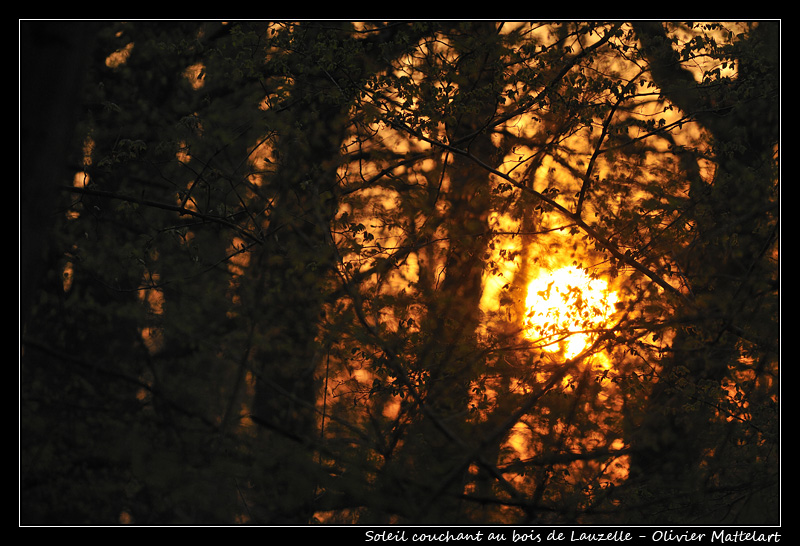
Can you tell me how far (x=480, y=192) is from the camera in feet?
13.7

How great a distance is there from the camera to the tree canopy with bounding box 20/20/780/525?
3.75 meters

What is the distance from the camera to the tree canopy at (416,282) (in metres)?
3.75

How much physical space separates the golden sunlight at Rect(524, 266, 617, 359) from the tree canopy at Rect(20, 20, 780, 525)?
0.06ft

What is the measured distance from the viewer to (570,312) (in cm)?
378

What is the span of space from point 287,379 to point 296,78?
84.2 inches

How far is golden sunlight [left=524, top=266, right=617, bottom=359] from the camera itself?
3766 mm

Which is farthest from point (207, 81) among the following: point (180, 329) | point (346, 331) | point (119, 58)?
point (346, 331)

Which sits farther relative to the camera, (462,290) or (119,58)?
(119,58)

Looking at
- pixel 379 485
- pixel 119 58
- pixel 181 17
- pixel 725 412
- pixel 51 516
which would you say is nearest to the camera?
pixel 181 17

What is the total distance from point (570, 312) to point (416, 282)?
104cm

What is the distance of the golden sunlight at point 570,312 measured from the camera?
377 cm

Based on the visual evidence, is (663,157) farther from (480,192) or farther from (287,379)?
(287,379)

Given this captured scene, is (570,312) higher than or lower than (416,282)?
lower

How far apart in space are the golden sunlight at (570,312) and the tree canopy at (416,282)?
2 cm
